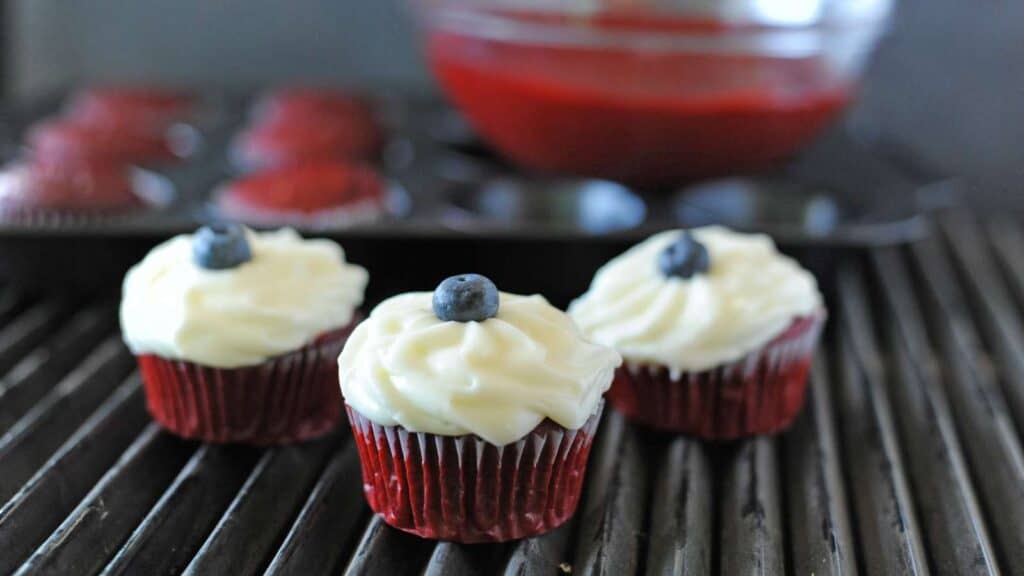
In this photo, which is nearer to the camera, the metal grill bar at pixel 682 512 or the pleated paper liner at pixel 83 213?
the metal grill bar at pixel 682 512

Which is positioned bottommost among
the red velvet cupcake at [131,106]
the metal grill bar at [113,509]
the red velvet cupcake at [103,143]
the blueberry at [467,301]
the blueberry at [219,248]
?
the red velvet cupcake at [131,106]

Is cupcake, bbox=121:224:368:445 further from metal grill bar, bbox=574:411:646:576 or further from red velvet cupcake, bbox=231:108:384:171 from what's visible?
red velvet cupcake, bbox=231:108:384:171


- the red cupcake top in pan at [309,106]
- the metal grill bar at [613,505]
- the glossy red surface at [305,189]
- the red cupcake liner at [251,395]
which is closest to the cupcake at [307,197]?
the glossy red surface at [305,189]

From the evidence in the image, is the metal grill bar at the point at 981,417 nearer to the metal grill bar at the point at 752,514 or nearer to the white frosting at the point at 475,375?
the metal grill bar at the point at 752,514

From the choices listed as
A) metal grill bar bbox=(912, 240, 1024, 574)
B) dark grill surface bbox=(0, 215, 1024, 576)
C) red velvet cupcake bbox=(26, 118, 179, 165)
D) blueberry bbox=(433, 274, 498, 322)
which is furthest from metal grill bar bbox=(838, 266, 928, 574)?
red velvet cupcake bbox=(26, 118, 179, 165)

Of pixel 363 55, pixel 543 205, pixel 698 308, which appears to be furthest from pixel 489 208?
pixel 363 55

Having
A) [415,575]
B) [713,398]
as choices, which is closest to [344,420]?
[415,575]
